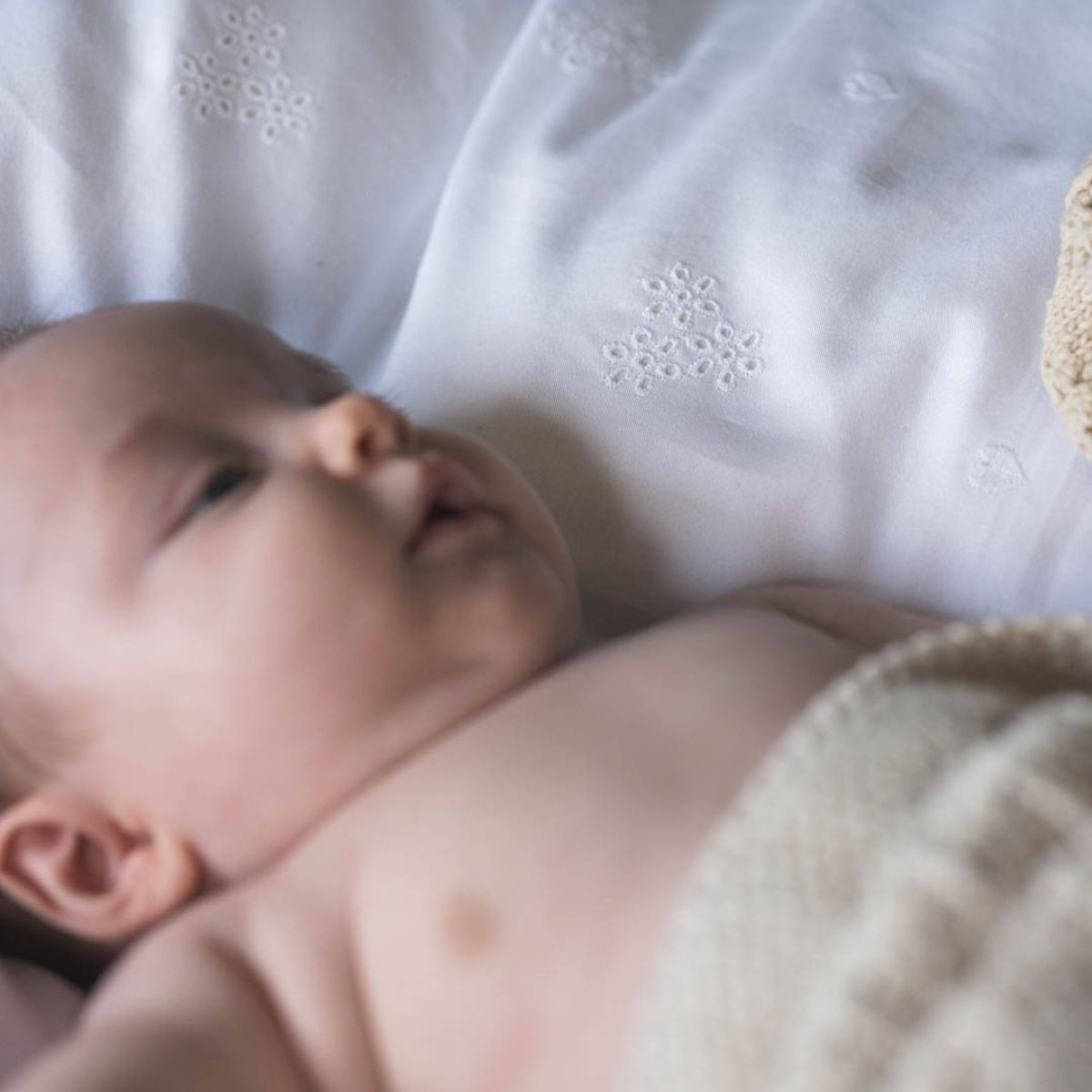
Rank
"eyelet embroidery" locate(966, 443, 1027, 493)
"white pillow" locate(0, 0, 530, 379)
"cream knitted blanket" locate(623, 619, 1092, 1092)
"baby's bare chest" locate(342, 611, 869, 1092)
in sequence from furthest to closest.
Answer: "white pillow" locate(0, 0, 530, 379)
"eyelet embroidery" locate(966, 443, 1027, 493)
"baby's bare chest" locate(342, 611, 869, 1092)
"cream knitted blanket" locate(623, 619, 1092, 1092)

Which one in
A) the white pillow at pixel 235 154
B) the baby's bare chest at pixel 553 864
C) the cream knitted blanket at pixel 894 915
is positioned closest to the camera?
the cream knitted blanket at pixel 894 915

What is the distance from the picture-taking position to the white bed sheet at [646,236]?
98 cm

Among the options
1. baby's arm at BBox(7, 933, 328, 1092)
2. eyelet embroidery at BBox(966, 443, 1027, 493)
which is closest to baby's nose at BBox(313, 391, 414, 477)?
baby's arm at BBox(7, 933, 328, 1092)

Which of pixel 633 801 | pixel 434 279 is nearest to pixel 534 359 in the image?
pixel 434 279

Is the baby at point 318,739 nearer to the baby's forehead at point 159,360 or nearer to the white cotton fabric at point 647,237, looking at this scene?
the baby's forehead at point 159,360

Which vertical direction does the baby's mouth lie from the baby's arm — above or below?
above

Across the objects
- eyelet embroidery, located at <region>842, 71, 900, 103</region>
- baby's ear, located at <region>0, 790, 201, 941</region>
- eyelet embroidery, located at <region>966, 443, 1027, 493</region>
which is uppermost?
eyelet embroidery, located at <region>842, 71, 900, 103</region>

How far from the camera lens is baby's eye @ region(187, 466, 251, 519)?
849 millimetres

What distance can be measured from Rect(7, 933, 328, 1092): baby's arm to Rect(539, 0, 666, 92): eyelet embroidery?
2.59 ft

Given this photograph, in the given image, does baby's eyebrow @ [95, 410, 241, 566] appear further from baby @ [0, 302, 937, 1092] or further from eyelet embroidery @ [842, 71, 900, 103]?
eyelet embroidery @ [842, 71, 900, 103]

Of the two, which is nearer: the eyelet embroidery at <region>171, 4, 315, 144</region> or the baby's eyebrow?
the baby's eyebrow

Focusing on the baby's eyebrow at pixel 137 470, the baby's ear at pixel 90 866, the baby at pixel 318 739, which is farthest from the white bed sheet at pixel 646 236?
the baby's ear at pixel 90 866

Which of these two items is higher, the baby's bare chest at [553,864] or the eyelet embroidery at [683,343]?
the eyelet embroidery at [683,343]

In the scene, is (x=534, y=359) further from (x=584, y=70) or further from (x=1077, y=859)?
(x=1077, y=859)
